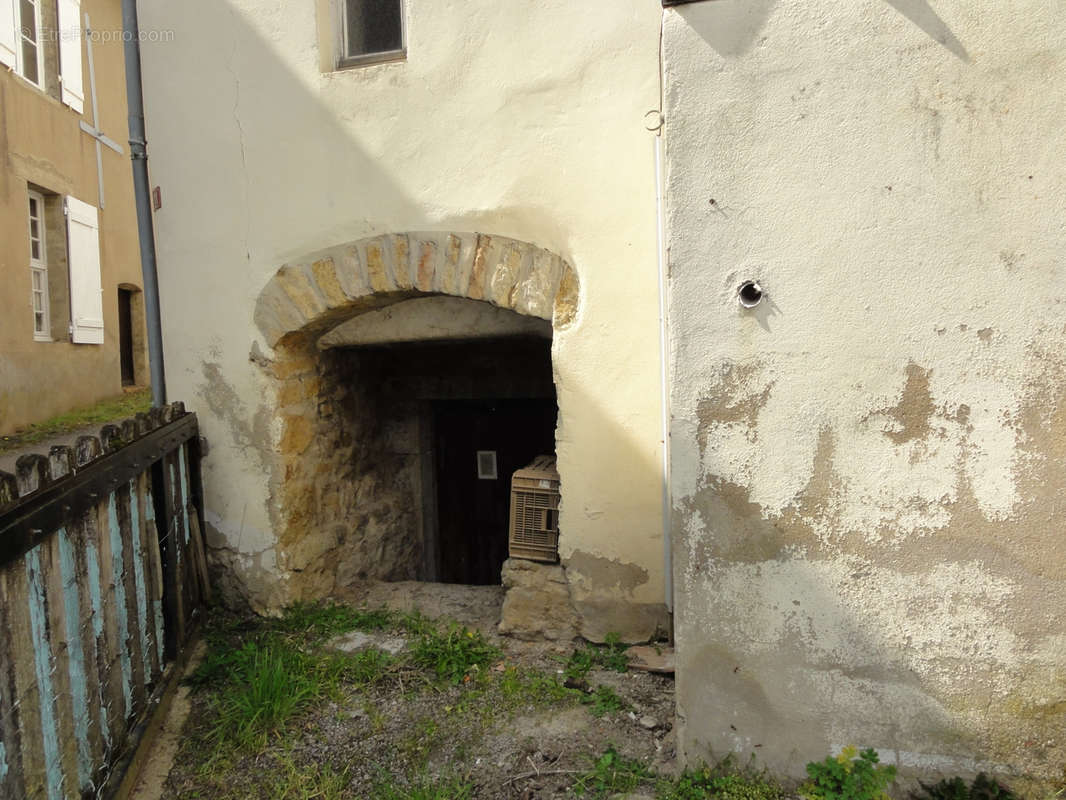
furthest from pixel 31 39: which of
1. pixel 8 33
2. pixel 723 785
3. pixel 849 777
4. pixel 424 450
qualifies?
pixel 849 777

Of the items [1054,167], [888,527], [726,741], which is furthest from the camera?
[726,741]

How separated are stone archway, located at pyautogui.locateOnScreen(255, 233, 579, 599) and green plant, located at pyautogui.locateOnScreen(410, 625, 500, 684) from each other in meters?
0.87

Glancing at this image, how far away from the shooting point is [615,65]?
3232mm

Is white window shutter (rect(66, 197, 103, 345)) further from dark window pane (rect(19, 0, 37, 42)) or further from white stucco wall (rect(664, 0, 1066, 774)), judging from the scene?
white stucco wall (rect(664, 0, 1066, 774))

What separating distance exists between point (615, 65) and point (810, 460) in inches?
76.5

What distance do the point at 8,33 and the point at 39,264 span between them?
212 centimetres

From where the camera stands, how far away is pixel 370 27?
377cm

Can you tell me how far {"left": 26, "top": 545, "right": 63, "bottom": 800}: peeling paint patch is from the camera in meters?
2.02

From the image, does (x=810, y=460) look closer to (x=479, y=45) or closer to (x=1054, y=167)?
(x=1054, y=167)

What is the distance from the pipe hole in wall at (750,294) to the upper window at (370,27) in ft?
7.83

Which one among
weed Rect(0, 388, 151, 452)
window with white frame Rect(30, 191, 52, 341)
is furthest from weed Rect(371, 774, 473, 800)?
window with white frame Rect(30, 191, 52, 341)

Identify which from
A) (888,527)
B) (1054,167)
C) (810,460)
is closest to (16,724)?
(810,460)

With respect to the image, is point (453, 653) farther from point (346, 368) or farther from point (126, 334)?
point (126, 334)

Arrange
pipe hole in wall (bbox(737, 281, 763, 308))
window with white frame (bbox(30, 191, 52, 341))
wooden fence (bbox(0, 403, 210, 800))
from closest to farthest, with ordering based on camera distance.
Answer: wooden fence (bbox(0, 403, 210, 800)) < pipe hole in wall (bbox(737, 281, 763, 308)) < window with white frame (bbox(30, 191, 52, 341))
